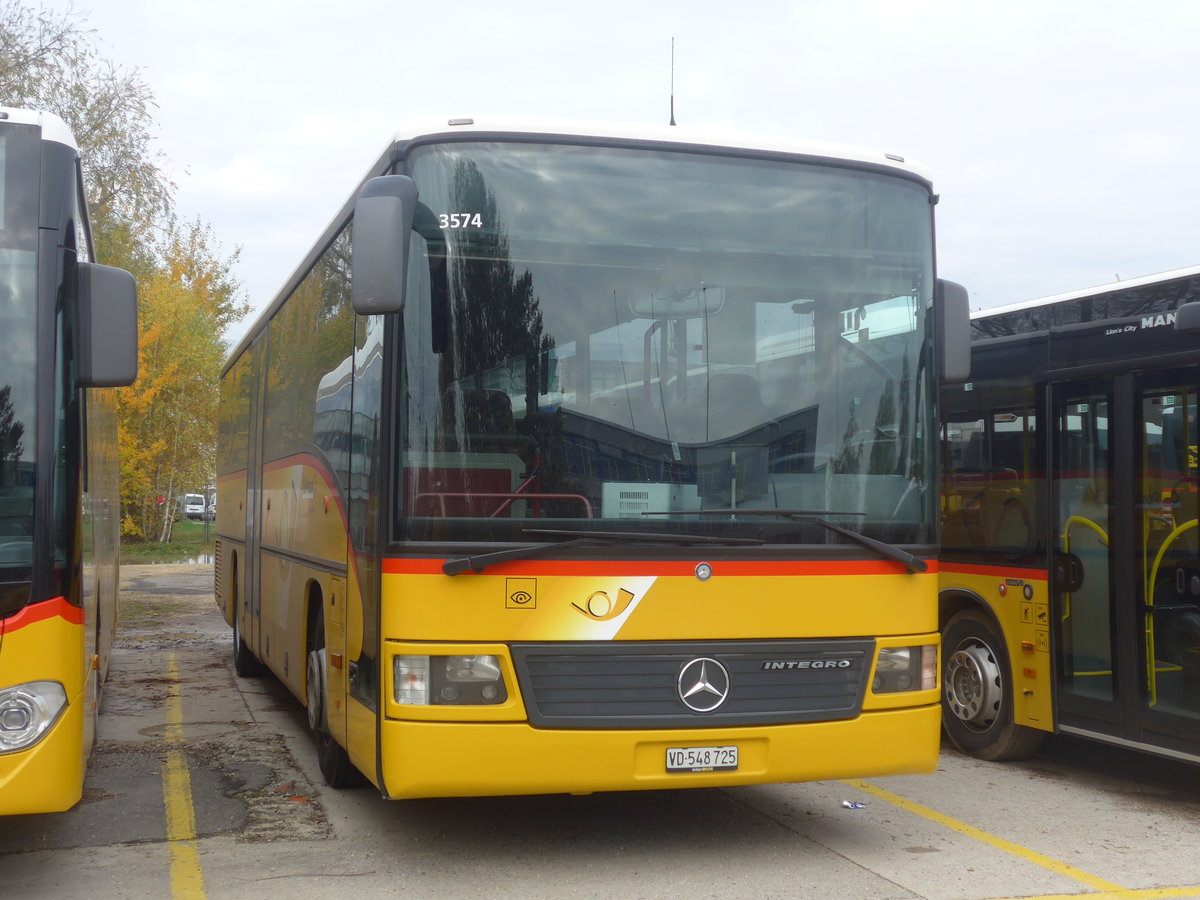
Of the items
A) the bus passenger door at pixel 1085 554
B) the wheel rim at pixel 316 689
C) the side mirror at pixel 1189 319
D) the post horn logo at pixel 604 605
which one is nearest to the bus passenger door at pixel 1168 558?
the bus passenger door at pixel 1085 554

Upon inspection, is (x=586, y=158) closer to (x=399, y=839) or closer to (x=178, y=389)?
(x=399, y=839)

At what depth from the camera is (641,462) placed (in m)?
5.47

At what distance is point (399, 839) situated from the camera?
20.3 ft

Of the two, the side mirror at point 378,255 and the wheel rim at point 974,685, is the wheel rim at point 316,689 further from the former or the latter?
the wheel rim at point 974,685

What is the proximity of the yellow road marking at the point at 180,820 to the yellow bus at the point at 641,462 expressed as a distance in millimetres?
841

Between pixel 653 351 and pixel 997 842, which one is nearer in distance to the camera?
pixel 653 351

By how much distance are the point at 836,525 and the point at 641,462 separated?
35.9 inches

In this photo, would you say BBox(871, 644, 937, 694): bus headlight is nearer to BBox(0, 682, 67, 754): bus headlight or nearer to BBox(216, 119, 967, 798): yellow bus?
BBox(216, 119, 967, 798): yellow bus

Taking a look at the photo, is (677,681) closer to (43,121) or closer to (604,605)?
(604,605)

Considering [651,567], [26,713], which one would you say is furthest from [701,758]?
[26,713]

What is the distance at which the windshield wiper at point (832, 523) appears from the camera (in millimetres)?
5539

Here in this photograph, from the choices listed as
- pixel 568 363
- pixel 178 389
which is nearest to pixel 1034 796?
pixel 568 363

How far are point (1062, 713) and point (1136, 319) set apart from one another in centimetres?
232

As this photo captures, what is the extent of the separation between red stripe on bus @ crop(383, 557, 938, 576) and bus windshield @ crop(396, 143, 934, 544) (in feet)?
0.39
